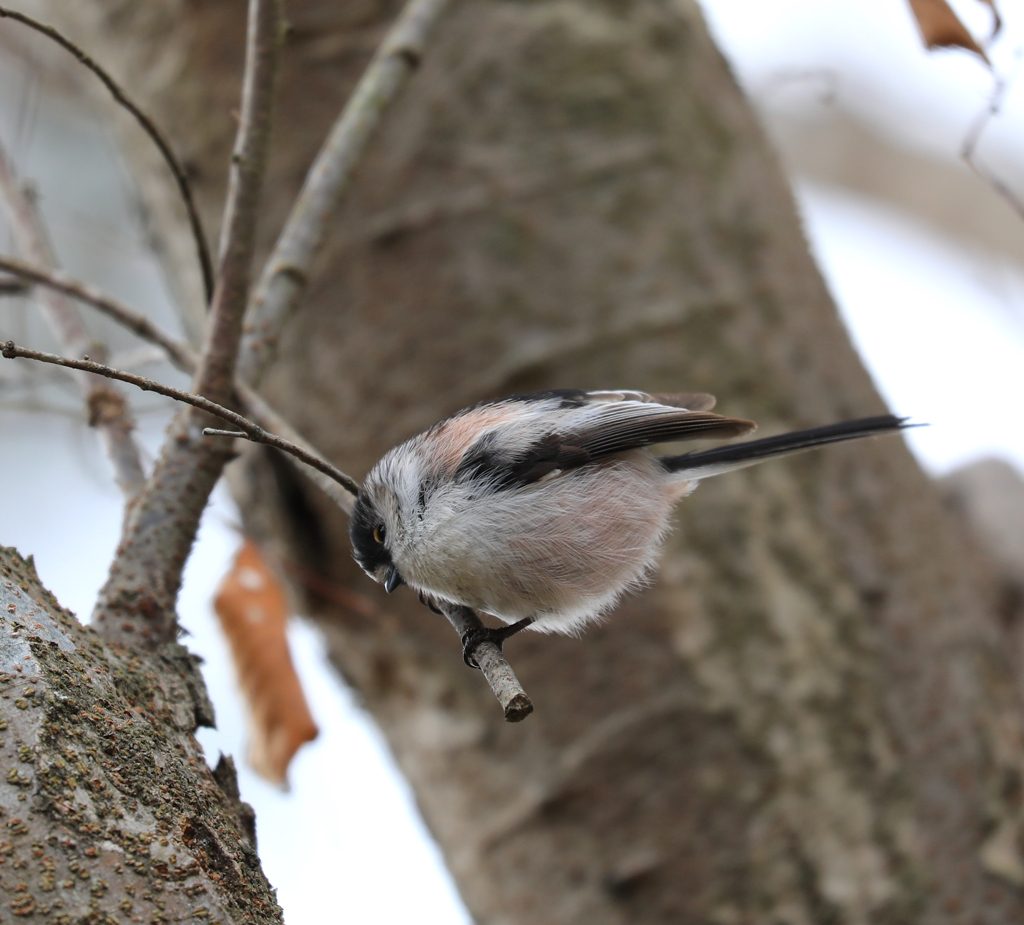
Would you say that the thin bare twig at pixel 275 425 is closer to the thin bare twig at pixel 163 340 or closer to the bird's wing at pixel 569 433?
the thin bare twig at pixel 163 340

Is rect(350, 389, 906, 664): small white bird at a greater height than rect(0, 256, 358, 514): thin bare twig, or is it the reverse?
rect(0, 256, 358, 514): thin bare twig

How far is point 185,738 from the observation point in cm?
113

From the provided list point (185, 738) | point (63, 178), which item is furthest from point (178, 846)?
point (63, 178)

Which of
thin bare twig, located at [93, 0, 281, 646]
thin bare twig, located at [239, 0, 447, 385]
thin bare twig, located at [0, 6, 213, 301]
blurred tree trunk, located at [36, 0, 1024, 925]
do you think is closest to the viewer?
thin bare twig, located at [93, 0, 281, 646]

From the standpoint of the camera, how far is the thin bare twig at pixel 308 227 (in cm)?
163

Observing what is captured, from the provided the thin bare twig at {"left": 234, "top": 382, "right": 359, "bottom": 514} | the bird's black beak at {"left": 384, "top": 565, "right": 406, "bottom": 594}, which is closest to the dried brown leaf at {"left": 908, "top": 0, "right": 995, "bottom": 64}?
the thin bare twig at {"left": 234, "top": 382, "right": 359, "bottom": 514}

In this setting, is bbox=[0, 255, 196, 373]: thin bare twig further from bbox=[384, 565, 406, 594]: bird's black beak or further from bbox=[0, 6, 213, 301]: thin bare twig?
bbox=[384, 565, 406, 594]: bird's black beak

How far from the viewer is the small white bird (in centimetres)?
176

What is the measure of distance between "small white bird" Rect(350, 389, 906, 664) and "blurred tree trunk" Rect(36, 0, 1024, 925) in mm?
582

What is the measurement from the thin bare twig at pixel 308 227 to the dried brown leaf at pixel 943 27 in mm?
964

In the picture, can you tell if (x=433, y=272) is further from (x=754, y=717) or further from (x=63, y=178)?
(x=63, y=178)

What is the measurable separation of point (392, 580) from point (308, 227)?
0.70 m

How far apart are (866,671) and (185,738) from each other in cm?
195

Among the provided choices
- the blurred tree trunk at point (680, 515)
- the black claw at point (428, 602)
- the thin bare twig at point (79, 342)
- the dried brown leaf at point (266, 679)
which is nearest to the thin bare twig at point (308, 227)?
the thin bare twig at point (79, 342)
